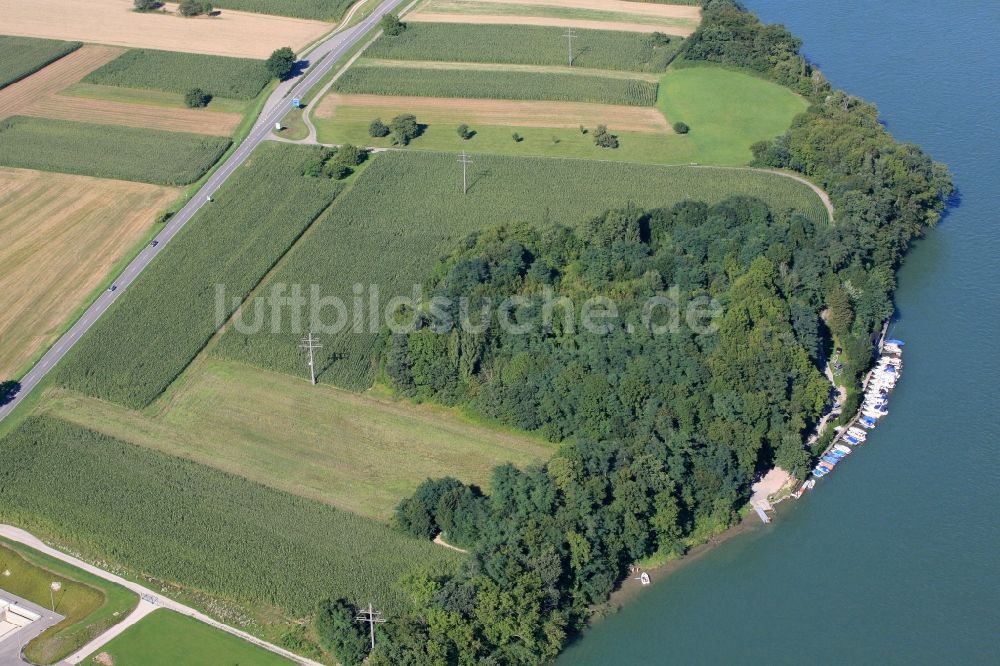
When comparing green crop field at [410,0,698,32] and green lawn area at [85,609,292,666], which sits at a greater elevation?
green crop field at [410,0,698,32]

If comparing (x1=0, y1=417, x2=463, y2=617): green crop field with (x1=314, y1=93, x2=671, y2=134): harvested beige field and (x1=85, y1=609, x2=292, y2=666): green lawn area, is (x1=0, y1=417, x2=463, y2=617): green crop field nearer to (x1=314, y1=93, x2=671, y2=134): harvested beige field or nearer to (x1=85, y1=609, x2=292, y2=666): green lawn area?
(x1=85, y1=609, x2=292, y2=666): green lawn area

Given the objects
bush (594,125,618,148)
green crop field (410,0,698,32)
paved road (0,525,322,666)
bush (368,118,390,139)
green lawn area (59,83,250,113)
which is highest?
green crop field (410,0,698,32)

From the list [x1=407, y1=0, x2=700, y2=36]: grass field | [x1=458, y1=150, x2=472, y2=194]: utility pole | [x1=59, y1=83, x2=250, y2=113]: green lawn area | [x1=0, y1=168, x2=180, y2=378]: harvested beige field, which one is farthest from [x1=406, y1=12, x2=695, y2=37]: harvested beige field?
[x1=0, y1=168, x2=180, y2=378]: harvested beige field

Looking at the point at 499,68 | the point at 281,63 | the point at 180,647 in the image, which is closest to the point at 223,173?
the point at 281,63

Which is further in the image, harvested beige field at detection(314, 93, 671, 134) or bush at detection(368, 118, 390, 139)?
harvested beige field at detection(314, 93, 671, 134)

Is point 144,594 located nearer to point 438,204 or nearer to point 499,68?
point 438,204

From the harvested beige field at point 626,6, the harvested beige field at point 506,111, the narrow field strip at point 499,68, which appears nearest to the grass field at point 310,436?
the harvested beige field at point 506,111

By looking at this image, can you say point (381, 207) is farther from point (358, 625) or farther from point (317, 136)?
point (358, 625)
